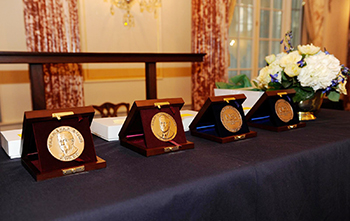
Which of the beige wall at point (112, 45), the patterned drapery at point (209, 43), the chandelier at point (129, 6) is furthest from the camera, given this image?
the patterned drapery at point (209, 43)

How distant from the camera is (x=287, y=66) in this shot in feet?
4.57

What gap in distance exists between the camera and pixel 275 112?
1.30 metres

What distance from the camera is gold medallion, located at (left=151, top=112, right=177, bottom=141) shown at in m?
0.96

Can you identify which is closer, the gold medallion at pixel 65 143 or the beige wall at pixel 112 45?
the gold medallion at pixel 65 143

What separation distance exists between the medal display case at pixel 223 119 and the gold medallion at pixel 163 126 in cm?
17

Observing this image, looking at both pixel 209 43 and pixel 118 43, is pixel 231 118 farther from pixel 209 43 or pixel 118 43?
pixel 209 43

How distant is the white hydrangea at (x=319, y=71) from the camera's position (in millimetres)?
1358

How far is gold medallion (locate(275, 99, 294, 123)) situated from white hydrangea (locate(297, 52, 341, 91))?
140mm

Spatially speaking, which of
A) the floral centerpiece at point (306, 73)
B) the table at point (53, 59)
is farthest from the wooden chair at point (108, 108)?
the floral centerpiece at point (306, 73)

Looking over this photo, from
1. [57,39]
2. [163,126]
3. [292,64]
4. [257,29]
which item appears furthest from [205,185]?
[257,29]

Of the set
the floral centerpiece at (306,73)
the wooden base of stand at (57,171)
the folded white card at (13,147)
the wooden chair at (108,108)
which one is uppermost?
the floral centerpiece at (306,73)

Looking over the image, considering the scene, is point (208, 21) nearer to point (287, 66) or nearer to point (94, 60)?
point (94, 60)

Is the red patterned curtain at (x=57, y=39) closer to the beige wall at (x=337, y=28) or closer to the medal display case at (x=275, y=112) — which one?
the medal display case at (x=275, y=112)

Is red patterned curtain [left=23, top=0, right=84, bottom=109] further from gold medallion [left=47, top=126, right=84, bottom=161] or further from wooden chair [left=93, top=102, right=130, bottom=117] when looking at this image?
gold medallion [left=47, top=126, right=84, bottom=161]
